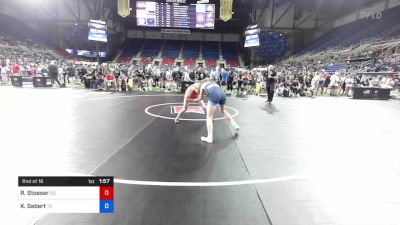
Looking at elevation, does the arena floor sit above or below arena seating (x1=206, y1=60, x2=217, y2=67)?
below

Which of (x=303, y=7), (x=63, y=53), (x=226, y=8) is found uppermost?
(x=303, y=7)

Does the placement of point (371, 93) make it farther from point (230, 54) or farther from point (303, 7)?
point (230, 54)

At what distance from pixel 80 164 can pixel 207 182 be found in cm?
205

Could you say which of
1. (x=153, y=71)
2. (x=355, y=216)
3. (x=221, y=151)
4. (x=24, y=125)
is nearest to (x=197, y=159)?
(x=221, y=151)

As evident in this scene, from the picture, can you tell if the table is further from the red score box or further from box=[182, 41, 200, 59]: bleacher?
box=[182, 41, 200, 59]: bleacher

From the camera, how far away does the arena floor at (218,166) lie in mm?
2984

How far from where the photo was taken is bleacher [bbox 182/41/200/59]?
4272 centimetres

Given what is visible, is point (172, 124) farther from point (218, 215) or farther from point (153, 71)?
point (153, 71)

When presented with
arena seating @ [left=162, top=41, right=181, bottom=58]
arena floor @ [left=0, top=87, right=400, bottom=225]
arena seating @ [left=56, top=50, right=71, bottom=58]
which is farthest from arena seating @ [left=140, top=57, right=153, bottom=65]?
arena floor @ [left=0, top=87, right=400, bottom=225]

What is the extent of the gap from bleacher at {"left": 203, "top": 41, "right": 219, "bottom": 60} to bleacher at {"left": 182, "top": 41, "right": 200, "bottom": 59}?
1189 millimetres

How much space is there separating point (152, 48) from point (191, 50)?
21.3 ft

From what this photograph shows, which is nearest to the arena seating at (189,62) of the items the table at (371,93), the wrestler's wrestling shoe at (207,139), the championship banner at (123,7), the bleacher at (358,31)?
the bleacher at (358,31)

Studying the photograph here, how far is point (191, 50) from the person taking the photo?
43938mm

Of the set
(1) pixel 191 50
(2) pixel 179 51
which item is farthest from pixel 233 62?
(2) pixel 179 51
